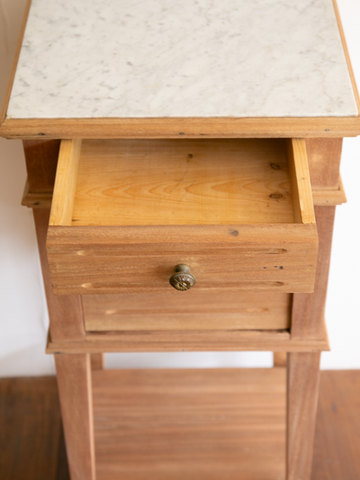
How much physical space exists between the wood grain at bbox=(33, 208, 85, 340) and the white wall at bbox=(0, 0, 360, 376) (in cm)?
40

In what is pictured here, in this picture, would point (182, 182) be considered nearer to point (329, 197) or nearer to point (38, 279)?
point (329, 197)

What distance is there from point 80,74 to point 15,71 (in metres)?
0.10

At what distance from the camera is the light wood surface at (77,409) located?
113 cm

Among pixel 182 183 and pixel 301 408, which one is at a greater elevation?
pixel 182 183

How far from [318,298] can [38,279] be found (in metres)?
0.81

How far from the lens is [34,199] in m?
0.94

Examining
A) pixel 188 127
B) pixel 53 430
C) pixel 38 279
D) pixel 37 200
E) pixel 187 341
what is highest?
pixel 188 127

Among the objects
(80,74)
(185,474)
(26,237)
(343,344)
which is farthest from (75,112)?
(343,344)

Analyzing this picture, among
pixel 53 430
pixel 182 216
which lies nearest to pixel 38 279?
pixel 53 430

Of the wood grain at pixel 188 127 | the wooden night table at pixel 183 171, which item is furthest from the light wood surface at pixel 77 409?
the wood grain at pixel 188 127

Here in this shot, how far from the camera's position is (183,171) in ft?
3.14

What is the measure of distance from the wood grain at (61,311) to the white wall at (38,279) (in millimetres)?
401

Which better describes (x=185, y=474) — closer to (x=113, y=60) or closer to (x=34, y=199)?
(x=34, y=199)

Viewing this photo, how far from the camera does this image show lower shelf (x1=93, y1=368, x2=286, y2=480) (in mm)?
1449
